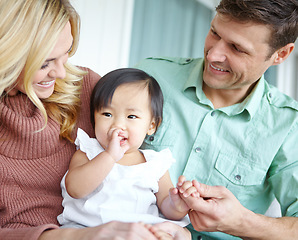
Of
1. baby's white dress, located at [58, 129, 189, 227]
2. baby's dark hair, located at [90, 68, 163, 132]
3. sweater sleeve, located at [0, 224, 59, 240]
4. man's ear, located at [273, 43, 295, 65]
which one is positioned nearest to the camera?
sweater sleeve, located at [0, 224, 59, 240]

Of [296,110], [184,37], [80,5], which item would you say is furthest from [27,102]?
[184,37]

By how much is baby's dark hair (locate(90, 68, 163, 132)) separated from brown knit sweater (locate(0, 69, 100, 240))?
187 millimetres

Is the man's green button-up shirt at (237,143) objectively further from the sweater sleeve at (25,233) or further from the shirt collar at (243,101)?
the sweater sleeve at (25,233)

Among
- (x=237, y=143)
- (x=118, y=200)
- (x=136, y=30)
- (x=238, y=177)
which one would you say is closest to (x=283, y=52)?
(x=237, y=143)

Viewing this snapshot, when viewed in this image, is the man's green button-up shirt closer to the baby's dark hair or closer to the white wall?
the baby's dark hair

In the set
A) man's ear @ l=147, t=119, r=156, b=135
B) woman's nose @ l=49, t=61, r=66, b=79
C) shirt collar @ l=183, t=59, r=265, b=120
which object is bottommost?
man's ear @ l=147, t=119, r=156, b=135

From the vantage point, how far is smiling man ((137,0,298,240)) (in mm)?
1602

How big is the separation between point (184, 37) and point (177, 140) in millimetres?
2974

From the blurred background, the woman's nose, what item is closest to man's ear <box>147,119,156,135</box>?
the woman's nose

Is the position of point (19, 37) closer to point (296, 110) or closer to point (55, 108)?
point (55, 108)

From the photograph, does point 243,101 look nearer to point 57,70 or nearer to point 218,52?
point 218,52

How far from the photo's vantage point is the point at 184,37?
4449 millimetres

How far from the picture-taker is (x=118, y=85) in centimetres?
141

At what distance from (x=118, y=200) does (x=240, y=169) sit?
0.66 metres
